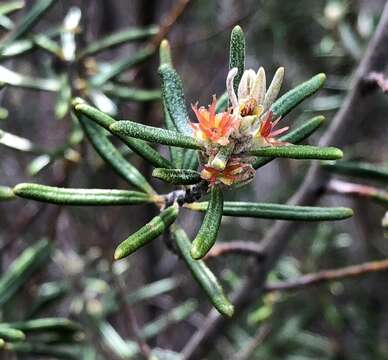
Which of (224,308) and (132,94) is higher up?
(132,94)

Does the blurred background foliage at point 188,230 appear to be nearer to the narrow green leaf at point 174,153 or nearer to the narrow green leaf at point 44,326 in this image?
the narrow green leaf at point 44,326

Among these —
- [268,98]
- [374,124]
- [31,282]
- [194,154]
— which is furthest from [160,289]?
[374,124]

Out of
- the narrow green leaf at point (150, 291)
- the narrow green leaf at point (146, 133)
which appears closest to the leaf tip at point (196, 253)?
the narrow green leaf at point (146, 133)

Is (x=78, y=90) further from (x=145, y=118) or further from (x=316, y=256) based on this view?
(x=316, y=256)

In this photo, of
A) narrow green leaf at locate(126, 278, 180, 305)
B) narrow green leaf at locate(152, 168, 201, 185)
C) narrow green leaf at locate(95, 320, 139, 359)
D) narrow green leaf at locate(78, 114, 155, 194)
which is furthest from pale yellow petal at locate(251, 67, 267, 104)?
narrow green leaf at locate(126, 278, 180, 305)

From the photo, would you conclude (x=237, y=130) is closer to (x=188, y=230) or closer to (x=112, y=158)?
(x=112, y=158)

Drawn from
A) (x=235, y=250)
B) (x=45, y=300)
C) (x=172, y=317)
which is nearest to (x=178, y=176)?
(x=235, y=250)

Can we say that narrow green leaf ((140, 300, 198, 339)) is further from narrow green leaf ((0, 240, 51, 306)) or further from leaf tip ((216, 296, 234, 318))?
leaf tip ((216, 296, 234, 318))
